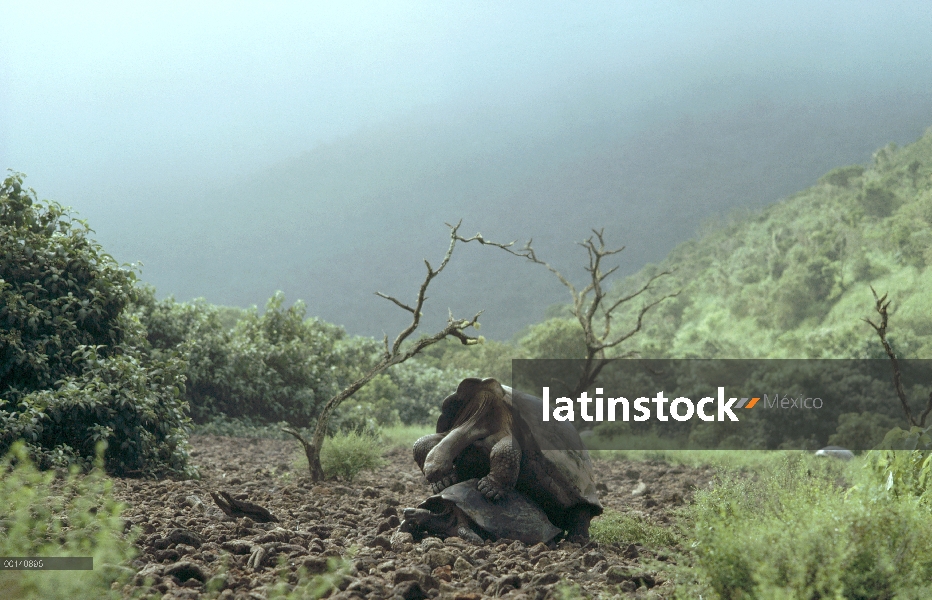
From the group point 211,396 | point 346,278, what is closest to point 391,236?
point 346,278

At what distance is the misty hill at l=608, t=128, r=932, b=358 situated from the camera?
1065 inches

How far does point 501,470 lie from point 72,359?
187 inches

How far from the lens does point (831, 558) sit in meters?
2.89

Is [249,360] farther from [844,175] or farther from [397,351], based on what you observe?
[844,175]

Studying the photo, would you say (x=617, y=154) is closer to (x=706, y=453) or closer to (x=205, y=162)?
(x=205, y=162)

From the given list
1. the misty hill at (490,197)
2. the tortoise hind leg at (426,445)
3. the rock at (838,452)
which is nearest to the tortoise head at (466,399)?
the tortoise hind leg at (426,445)

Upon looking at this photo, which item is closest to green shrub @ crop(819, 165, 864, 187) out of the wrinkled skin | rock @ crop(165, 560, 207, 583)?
the wrinkled skin

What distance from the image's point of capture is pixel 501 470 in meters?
4.89

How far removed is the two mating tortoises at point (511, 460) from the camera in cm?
494

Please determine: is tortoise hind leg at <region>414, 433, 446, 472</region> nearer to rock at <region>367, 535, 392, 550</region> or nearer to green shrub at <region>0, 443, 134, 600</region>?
rock at <region>367, 535, 392, 550</region>

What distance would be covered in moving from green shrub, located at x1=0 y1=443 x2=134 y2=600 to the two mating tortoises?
1.91m

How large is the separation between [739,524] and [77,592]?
2.63 meters

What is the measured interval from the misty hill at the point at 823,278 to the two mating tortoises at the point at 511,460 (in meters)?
16.8

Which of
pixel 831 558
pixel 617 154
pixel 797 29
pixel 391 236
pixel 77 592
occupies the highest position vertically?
pixel 797 29
